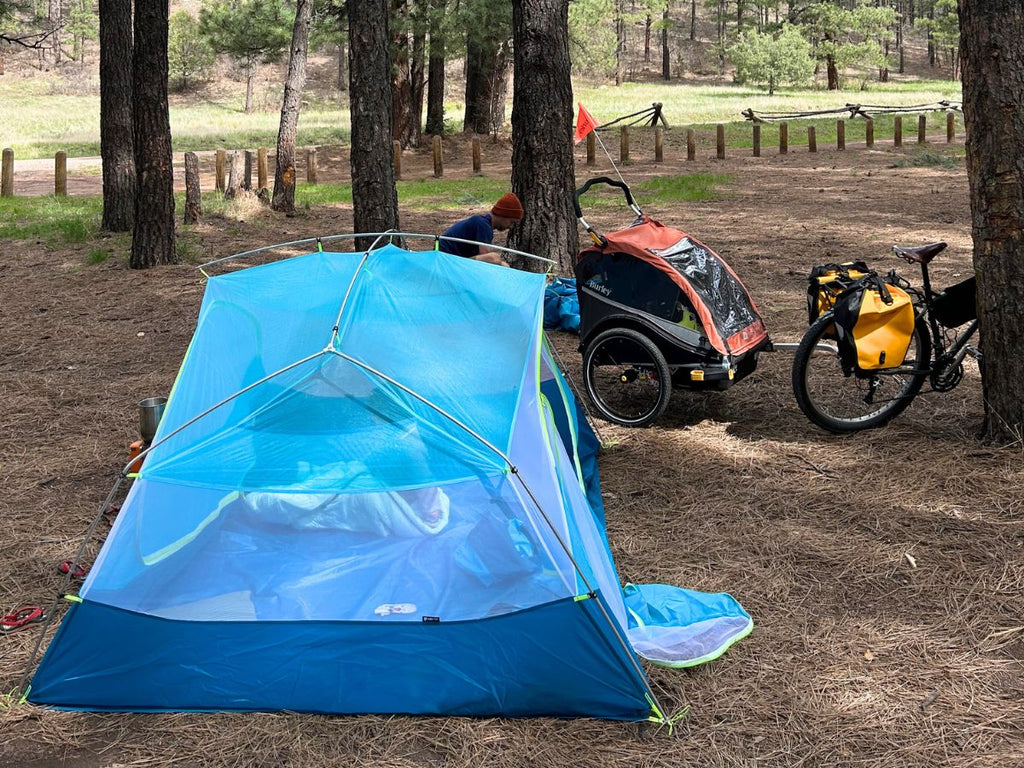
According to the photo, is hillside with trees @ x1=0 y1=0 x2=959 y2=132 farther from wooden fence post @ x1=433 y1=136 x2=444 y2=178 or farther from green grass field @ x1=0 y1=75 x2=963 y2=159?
wooden fence post @ x1=433 y1=136 x2=444 y2=178

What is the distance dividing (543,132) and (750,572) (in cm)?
487

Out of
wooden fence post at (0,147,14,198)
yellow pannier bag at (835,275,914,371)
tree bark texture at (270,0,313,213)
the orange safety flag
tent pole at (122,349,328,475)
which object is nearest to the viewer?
tent pole at (122,349,328,475)

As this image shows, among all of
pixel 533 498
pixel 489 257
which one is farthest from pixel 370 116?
pixel 533 498

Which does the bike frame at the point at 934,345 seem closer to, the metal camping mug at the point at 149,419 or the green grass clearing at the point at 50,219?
the metal camping mug at the point at 149,419

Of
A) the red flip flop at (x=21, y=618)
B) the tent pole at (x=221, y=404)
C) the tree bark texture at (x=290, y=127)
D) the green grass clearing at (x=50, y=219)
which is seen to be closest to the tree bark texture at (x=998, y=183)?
the tent pole at (x=221, y=404)

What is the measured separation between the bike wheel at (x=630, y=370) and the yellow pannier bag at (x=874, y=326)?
1.01 metres

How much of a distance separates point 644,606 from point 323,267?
2009 millimetres

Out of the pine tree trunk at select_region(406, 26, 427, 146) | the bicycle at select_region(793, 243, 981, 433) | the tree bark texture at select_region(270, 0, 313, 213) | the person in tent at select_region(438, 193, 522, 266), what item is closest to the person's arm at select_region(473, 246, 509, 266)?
the person in tent at select_region(438, 193, 522, 266)

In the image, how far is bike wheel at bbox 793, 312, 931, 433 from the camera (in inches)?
213

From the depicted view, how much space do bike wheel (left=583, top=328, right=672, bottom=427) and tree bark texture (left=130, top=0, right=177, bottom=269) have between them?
6.66 m

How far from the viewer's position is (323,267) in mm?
4477

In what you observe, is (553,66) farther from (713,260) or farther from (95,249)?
(95,249)

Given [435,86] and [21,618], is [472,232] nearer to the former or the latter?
[21,618]

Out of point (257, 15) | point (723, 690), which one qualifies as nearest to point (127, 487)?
point (723, 690)
